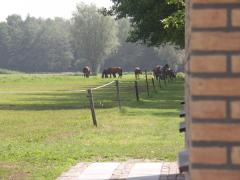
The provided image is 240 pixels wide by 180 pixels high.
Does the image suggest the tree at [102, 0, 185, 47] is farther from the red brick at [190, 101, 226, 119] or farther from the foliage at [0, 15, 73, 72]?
the foliage at [0, 15, 73, 72]

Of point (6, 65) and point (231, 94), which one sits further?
point (6, 65)

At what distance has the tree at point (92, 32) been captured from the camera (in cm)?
11788

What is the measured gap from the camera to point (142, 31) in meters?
35.7

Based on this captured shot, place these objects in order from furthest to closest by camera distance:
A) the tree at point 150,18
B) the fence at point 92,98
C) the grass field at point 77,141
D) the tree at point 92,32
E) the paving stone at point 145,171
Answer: the tree at point 92,32 < the tree at point 150,18 < the fence at point 92,98 < the grass field at point 77,141 < the paving stone at point 145,171

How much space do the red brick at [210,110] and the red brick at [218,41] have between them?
0.93 ft

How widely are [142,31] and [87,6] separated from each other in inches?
3336

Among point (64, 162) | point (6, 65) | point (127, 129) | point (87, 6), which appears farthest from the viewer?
point (6, 65)

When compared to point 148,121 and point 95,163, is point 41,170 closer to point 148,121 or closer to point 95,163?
point 95,163

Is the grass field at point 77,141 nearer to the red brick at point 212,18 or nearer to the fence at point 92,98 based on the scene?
the fence at point 92,98

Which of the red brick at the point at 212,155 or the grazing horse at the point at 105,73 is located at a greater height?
the red brick at the point at 212,155

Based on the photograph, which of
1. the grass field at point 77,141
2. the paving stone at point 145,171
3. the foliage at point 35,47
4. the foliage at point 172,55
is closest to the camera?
the paving stone at point 145,171

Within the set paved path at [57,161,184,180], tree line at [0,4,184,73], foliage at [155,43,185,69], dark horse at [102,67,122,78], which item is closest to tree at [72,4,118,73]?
tree line at [0,4,184,73]

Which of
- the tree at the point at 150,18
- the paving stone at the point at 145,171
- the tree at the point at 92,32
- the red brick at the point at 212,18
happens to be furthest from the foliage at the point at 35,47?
the red brick at the point at 212,18

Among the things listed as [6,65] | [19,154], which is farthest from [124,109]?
[6,65]
